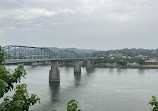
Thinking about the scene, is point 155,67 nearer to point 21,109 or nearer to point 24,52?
point 24,52

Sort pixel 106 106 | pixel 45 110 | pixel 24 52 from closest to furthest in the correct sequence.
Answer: pixel 45 110 < pixel 106 106 < pixel 24 52

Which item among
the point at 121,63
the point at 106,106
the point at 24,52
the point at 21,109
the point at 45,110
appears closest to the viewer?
the point at 21,109

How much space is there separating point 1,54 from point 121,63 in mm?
64015

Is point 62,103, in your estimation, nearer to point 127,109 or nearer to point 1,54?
point 127,109

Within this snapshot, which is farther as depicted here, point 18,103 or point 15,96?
point 15,96

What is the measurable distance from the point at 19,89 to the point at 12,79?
310 mm

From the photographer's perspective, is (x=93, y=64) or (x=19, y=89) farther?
(x=93, y=64)

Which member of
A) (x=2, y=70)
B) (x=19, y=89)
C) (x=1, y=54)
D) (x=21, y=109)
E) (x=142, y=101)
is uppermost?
(x=1, y=54)

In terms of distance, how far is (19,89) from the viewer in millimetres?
4176

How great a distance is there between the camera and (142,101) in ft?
62.4

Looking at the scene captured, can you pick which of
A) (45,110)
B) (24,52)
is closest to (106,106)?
(45,110)

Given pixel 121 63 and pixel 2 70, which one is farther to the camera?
pixel 121 63

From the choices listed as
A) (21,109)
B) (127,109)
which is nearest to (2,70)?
(21,109)

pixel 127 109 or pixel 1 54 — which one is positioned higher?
pixel 1 54
